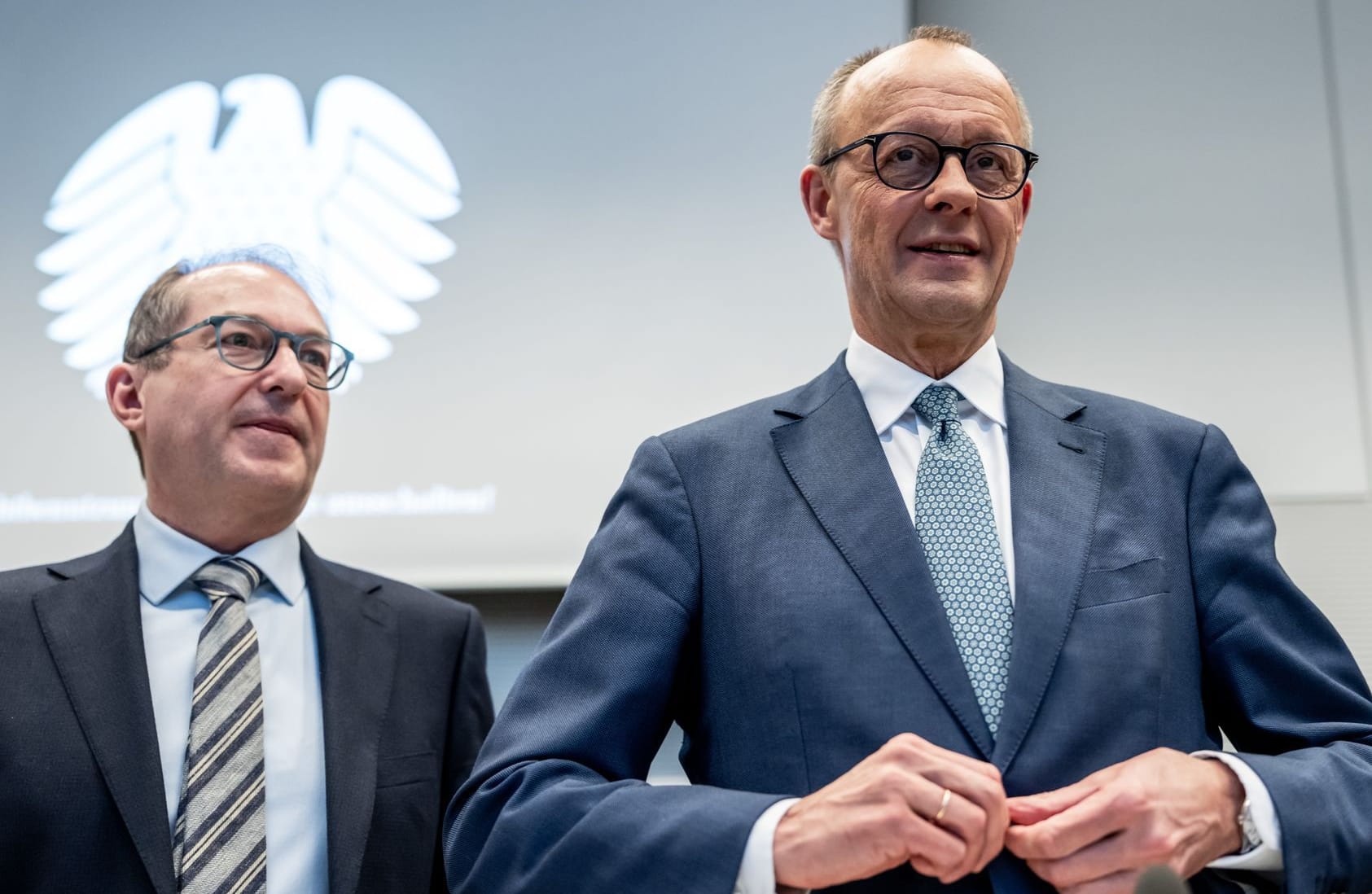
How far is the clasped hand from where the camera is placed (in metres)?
1.04

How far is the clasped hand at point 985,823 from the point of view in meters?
1.04

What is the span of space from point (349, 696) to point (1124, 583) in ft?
4.11

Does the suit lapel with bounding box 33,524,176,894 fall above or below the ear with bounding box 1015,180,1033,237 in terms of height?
below

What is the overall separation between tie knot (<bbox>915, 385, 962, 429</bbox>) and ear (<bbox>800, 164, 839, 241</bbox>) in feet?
0.94

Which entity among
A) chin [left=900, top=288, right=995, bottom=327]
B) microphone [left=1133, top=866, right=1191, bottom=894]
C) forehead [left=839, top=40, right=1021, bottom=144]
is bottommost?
microphone [left=1133, top=866, right=1191, bottom=894]

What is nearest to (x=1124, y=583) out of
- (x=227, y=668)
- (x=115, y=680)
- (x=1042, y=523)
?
(x=1042, y=523)

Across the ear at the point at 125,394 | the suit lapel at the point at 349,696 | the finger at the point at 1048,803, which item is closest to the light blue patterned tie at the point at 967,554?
the finger at the point at 1048,803

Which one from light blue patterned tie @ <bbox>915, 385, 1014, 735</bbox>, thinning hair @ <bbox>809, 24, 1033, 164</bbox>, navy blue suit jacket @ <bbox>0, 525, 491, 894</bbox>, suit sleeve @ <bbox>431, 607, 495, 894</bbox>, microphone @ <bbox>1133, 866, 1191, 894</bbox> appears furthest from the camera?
suit sleeve @ <bbox>431, 607, 495, 894</bbox>

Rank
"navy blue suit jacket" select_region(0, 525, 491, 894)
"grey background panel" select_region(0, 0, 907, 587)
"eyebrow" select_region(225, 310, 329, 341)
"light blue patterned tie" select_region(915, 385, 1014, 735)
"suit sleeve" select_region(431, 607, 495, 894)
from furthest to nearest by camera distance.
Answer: "grey background panel" select_region(0, 0, 907, 587), "eyebrow" select_region(225, 310, 329, 341), "suit sleeve" select_region(431, 607, 495, 894), "navy blue suit jacket" select_region(0, 525, 491, 894), "light blue patterned tie" select_region(915, 385, 1014, 735)

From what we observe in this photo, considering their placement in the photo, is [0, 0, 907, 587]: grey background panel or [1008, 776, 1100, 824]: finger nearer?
[1008, 776, 1100, 824]: finger

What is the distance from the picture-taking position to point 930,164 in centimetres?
150

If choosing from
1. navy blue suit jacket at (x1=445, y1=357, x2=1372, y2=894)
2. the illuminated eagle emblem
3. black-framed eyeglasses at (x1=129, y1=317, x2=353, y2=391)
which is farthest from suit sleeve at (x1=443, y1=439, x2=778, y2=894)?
Answer: the illuminated eagle emblem

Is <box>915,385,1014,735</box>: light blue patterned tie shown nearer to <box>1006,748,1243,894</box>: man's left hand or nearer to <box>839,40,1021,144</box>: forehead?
<box>1006,748,1243,894</box>: man's left hand

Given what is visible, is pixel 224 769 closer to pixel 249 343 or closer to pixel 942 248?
pixel 249 343
